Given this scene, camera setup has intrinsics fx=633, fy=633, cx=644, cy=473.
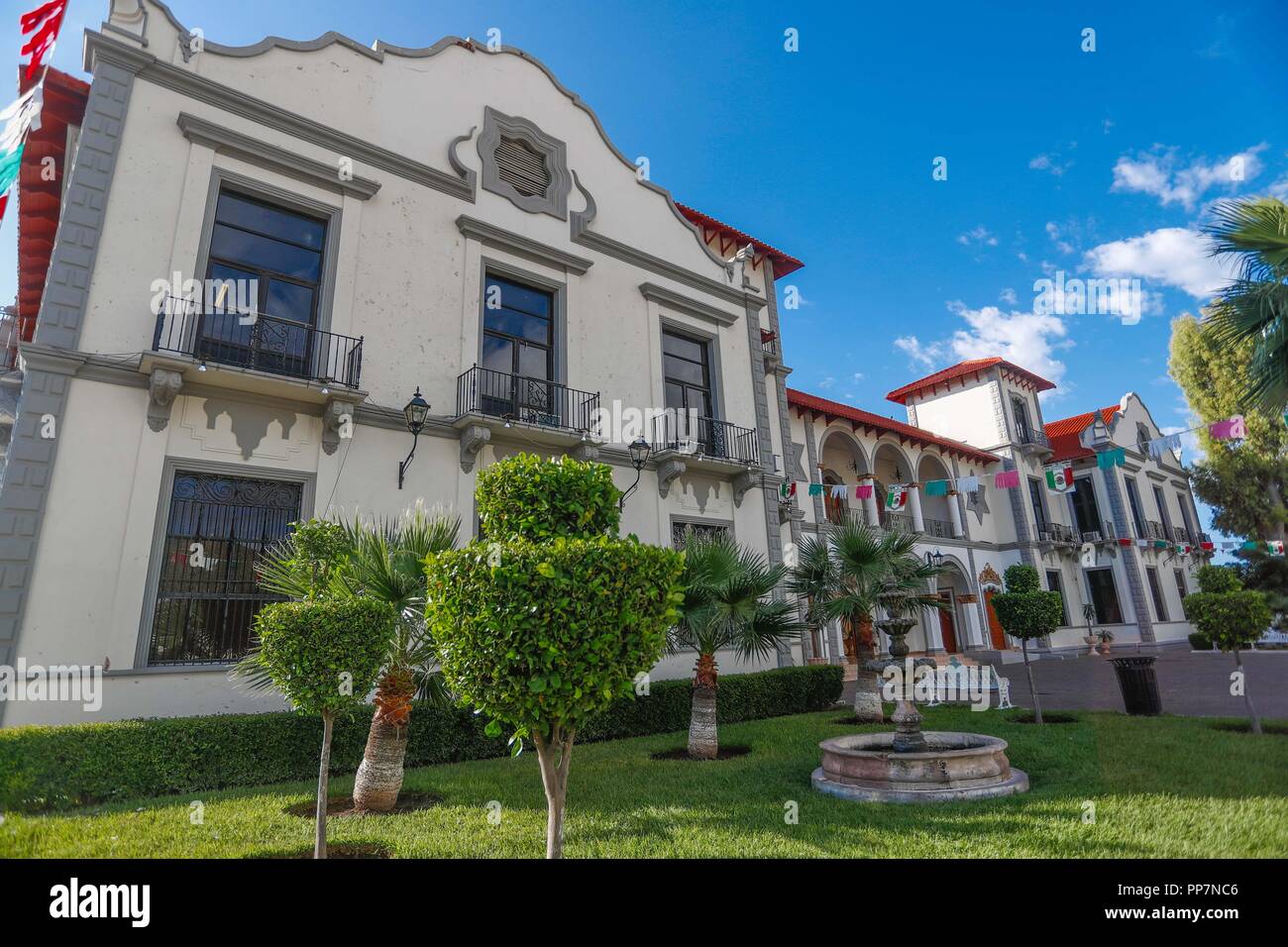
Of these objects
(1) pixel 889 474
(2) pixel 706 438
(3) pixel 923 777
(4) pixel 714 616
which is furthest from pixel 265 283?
(1) pixel 889 474

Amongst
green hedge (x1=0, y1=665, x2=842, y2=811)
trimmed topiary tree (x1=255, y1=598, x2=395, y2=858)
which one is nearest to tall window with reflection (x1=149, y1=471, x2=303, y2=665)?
green hedge (x1=0, y1=665, x2=842, y2=811)

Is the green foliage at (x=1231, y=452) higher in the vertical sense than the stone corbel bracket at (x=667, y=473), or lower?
higher

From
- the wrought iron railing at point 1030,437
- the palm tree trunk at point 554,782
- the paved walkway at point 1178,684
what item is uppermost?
the wrought iron railing at point 1030,437

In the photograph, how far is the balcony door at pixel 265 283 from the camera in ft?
30.2

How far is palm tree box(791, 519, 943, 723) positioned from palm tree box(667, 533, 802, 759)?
195 centimetres

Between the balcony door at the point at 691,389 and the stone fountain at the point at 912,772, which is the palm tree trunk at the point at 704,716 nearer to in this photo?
the stone fountain at the point at 912,772

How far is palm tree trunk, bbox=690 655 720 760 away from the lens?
8398mm

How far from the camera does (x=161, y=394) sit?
8.25 metres

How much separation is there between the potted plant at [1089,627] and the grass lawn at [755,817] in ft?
72.7

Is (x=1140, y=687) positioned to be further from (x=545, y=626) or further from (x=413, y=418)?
(x=413, y=418)

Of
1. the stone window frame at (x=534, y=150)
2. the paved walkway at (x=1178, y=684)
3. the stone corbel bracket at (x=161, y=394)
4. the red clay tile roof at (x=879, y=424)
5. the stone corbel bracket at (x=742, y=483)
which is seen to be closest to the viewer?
the stone corbel bracket at (x=161, y=394)

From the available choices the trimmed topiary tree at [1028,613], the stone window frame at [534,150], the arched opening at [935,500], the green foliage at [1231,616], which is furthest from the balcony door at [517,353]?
the arched opening at [935,500]

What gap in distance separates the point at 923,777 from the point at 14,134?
1317 centimetres
